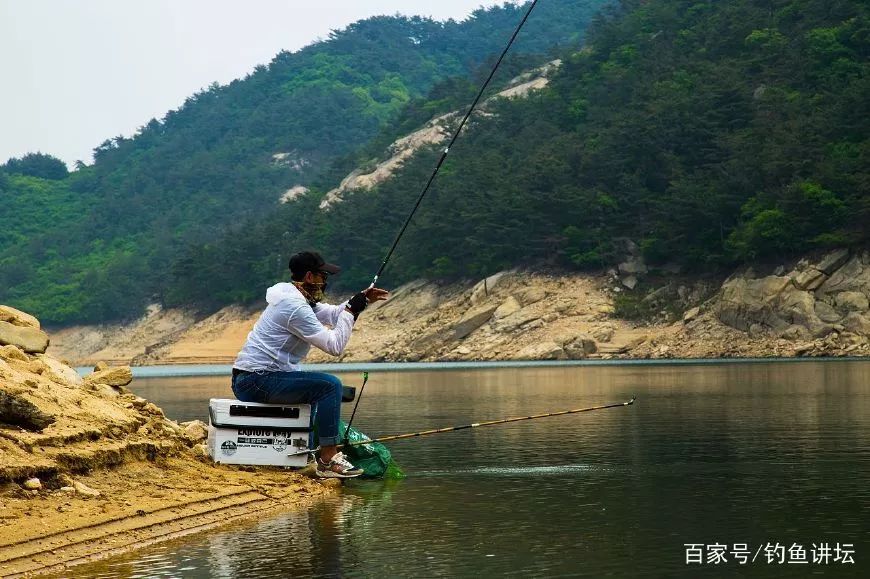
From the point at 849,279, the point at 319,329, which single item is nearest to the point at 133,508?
the point at 319,329

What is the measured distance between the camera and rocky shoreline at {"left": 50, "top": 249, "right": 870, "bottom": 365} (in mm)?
59938

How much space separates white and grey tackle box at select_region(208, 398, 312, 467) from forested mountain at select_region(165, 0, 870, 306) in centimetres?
5217

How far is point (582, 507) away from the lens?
1194cm

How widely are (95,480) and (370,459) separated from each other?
3.42 meters

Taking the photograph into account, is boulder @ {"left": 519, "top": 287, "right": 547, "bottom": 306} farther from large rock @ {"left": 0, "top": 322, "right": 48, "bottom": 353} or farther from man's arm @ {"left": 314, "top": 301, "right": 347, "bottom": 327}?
man's arm @ {"left": 314, "top": 301, "right": 347, "bottom": 327}

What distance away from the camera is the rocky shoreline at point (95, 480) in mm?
10391

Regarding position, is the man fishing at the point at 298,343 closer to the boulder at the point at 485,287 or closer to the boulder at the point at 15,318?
the boulder at the point at 15,318

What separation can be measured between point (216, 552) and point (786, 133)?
6424cm

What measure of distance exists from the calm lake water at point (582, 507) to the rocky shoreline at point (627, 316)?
37976 mm

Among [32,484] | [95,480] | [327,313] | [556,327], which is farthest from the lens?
[556,327]

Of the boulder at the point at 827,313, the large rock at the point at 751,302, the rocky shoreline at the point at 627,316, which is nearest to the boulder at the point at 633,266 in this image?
the rocky shoreline at the point at 627,316

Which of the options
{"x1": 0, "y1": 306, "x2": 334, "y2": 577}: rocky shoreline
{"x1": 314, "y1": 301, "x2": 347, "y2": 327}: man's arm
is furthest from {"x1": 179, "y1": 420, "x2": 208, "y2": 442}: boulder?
{"x1": 314, "y1": 301, "x2": 347, "y2": 327}: man's arm

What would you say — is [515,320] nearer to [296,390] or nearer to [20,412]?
[296,390]

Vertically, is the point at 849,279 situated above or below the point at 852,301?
above
